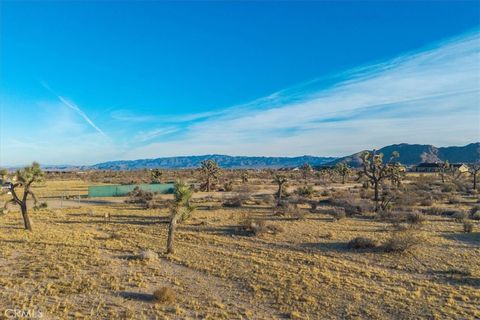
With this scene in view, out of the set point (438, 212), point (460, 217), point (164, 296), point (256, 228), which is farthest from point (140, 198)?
point (164, 296)

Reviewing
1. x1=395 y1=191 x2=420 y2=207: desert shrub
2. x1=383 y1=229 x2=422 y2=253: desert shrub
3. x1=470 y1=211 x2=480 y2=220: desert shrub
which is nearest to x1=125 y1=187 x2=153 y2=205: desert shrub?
x1=395 y1=191 x2=420 y2=207: desert shrub

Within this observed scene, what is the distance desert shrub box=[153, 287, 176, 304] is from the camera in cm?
1184

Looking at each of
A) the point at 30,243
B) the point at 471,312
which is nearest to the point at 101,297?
the point at 30,243

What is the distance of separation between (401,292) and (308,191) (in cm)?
3221

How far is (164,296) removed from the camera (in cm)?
1185

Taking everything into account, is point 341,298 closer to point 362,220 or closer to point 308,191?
point 362,220

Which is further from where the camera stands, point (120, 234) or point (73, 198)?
point (73, 198)

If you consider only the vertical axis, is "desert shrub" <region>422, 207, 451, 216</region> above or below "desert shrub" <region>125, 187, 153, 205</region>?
below

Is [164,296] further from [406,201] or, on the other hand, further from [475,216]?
[406,201]

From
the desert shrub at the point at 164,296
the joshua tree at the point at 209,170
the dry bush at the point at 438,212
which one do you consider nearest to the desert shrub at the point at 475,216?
the dry bush at the point at 438,212

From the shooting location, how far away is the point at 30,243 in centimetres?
1973

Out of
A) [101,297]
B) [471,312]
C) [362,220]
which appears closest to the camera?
[471,312]

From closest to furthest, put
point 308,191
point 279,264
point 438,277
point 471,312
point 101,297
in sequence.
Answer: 1. point 471,312
2. point 101,297
3. point 438,277
4. point 279,264
5. point 308,191

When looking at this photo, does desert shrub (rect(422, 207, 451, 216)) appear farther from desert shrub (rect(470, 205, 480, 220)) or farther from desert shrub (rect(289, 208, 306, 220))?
desert shrub (rect(289, 208, 306, 220))
